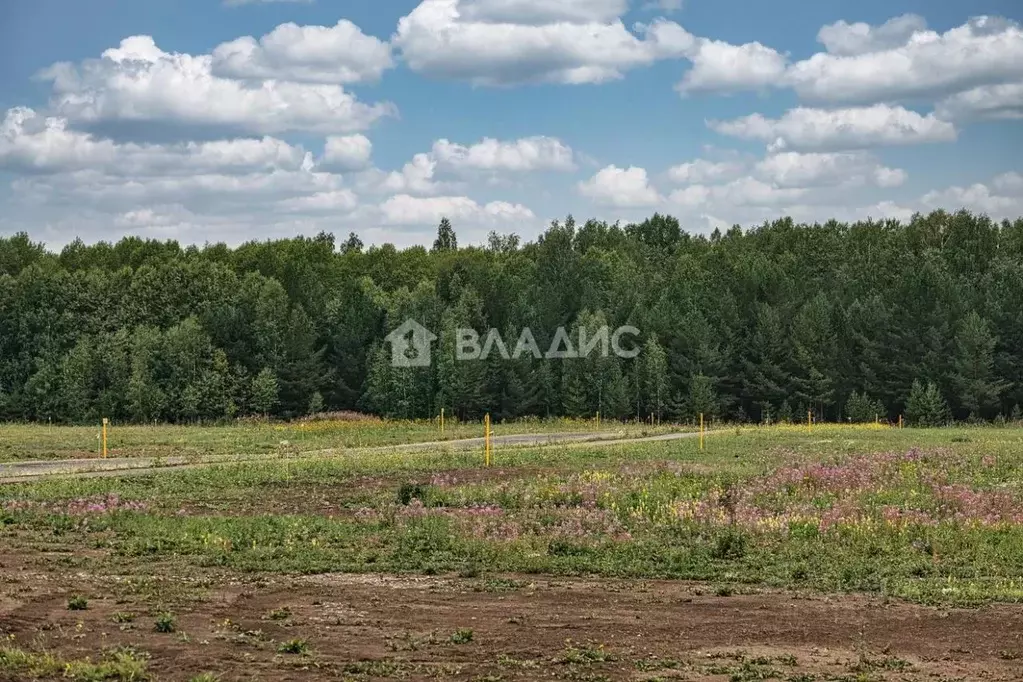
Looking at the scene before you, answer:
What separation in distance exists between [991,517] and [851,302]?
71.3m

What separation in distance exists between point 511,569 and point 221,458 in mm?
23347

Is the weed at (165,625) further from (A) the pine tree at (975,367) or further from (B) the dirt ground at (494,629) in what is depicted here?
(A) the pine tree at (975,367)

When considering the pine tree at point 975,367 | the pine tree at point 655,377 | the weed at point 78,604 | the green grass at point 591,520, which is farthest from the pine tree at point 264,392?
the weed at point 78,604

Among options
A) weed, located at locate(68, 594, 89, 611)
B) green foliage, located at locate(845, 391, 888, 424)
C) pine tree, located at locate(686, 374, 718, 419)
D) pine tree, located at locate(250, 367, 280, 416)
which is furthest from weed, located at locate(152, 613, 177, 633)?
pine tree, located at locate(250, 367, 280, 416)

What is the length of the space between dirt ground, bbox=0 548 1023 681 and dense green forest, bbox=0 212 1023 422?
204 feet

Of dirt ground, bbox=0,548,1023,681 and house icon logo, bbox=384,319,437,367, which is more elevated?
house icon logo, bbox=384,319,437,367

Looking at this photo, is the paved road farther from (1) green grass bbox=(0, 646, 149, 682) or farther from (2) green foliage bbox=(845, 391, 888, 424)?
(2) green foliage bbox=(845, 391, 888, 424)

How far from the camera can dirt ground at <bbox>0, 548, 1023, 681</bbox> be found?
546 inches

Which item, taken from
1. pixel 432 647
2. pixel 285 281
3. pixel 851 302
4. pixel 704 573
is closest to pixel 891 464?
pixel 704 573

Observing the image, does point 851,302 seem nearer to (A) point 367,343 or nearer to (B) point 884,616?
(A) point 367,343

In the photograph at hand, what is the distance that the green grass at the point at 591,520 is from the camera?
794 inches

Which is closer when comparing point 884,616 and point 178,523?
point 884,616

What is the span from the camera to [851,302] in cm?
9412

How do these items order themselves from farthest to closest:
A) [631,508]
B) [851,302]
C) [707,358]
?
[851,302] → [707,358] → [631,508]
